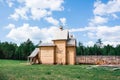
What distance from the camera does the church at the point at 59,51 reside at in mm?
49469

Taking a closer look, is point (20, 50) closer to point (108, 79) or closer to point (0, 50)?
point (0, 50)

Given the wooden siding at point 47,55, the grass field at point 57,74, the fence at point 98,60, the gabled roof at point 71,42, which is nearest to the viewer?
the grass field at point 57,74

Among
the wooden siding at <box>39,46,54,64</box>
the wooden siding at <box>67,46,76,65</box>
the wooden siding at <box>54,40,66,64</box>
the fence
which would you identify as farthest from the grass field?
the fence

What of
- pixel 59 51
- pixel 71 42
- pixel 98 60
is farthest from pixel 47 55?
→ pixel 98 60

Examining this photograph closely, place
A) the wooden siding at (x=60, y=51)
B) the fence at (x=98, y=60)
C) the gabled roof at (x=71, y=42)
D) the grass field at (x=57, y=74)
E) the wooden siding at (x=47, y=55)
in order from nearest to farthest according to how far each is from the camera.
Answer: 1. the grass field at (x=57, y=74)
2. the gabled roof at (x=71, y=42)
3. the wooden siding at (x=60, y=51)
4. the wooden siding at (x=47, y=55)
5. the fence at (x=98, y=60)

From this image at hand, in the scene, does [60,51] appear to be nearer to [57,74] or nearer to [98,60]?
[98,60]

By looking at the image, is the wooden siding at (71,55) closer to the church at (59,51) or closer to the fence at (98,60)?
the church at (59,51)

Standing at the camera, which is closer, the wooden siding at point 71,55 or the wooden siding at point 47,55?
the wooden siding at point 71,55

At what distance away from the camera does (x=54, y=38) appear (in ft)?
165

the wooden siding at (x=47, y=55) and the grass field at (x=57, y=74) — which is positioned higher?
the wooden siding at (x=47, y=55)

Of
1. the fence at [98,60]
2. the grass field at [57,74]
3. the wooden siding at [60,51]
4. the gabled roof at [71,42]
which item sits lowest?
the grass field at [57,74]

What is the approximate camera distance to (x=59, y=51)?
49.9 metres

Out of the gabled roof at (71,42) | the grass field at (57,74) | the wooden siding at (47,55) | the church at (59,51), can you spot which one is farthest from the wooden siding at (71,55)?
the grass field at (57,74)

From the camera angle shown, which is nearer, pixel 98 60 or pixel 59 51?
pixel 59 51
